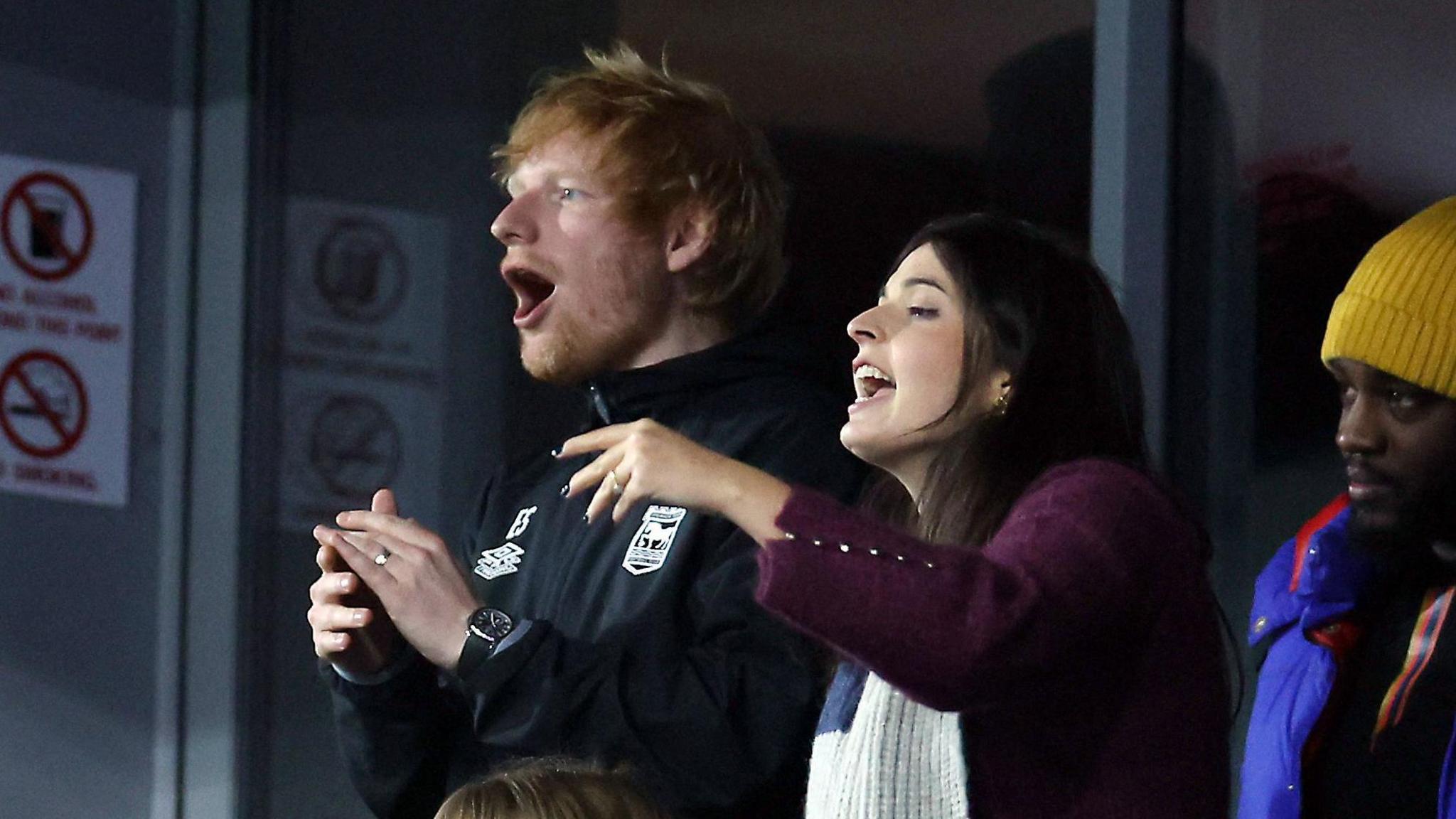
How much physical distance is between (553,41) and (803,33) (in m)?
0.72

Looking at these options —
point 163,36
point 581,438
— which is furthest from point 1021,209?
point 163,36

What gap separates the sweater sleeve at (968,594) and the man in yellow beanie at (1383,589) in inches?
18.0

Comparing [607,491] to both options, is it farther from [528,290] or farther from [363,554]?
[528,290]

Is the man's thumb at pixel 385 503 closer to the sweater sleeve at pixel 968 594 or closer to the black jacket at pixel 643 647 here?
the black jacket at pixel 643 647

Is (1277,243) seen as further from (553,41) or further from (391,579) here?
(553,41)

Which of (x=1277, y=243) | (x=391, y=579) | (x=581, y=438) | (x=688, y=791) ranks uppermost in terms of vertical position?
(x=1277, y=243)

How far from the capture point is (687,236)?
2949 millimetres

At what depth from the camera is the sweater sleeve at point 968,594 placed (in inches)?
74.2

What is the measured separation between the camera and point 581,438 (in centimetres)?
211

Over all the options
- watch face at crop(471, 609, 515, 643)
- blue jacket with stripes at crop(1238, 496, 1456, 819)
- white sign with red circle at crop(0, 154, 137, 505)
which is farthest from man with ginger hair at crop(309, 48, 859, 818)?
white sign with red circle at crop(0, 154, 137, 505)

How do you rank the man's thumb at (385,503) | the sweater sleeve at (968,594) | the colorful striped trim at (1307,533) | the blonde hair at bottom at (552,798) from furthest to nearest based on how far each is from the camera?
1. the man's thumb at (385,503)
2. the colorful striped trim at (1307,533)
3. the blonde hair at bottom at (552,798)
4. the sweater sleeve at (968,594)

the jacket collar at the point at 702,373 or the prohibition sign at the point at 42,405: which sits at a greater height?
the jacket collar at the point at 702,373

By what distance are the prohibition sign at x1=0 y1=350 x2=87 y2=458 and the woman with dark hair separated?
9.06ft

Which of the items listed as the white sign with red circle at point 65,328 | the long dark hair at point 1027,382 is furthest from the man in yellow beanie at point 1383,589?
the white sign with red circle at point 65,328
